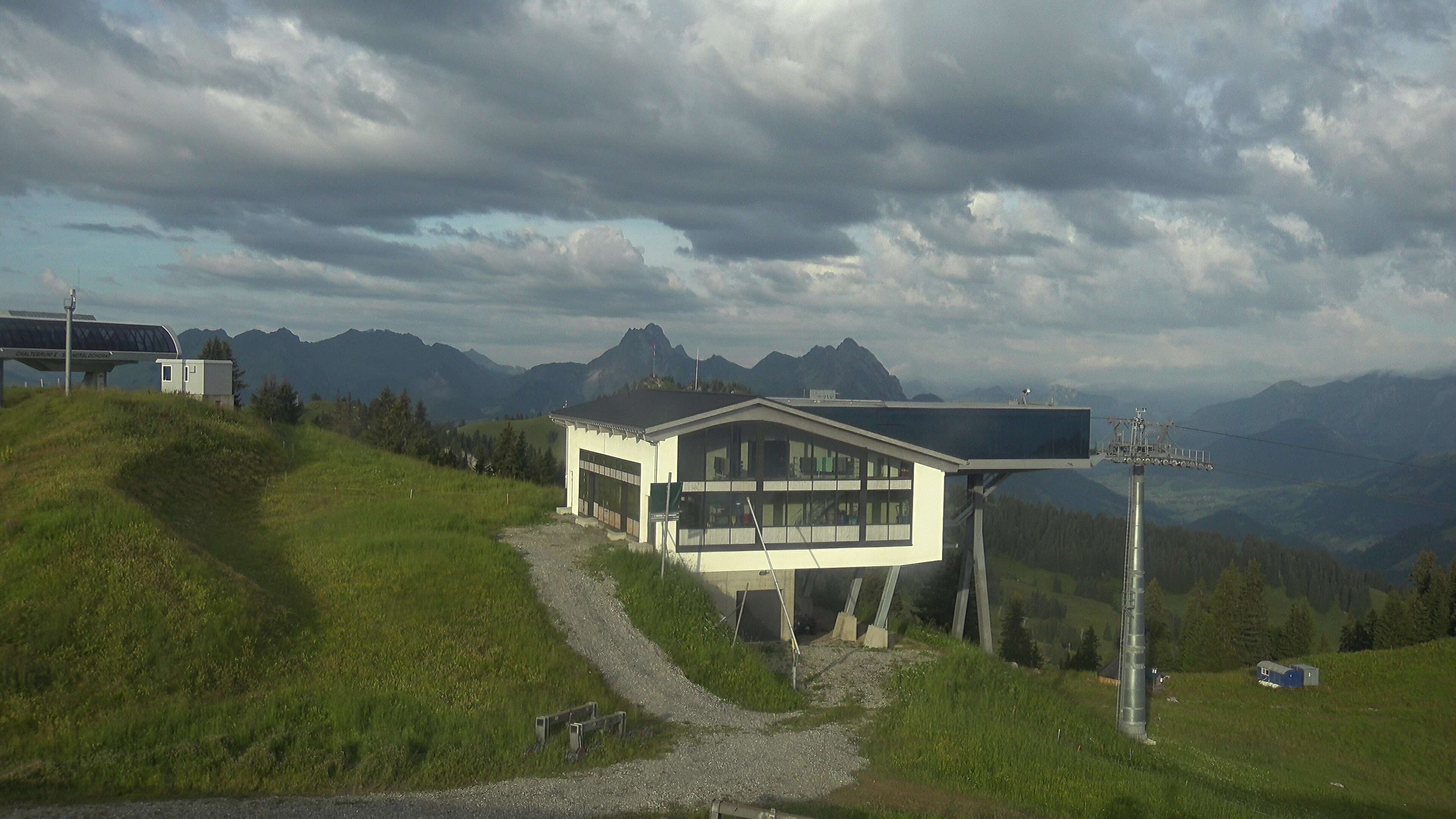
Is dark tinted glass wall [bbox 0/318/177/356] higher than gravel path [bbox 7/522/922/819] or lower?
higher

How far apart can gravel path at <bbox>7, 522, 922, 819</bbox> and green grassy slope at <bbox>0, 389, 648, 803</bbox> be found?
2.00 ft

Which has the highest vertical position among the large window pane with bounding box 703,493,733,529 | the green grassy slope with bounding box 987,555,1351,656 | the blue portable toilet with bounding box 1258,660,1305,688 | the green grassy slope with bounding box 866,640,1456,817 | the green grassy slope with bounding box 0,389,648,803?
the large window pane with bounding box 703,493,733,529

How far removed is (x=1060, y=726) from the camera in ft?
75.5

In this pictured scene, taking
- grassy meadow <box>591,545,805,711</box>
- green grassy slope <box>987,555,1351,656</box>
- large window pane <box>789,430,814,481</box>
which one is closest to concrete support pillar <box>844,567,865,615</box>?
large window pane <box>789,430,814,481</box>

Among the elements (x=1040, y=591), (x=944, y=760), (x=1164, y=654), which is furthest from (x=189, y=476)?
(x=1040, y=591)

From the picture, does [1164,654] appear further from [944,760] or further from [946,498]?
[944,760]

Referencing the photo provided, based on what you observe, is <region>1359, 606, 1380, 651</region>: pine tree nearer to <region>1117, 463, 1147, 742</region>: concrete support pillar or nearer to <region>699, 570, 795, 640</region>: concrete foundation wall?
<region>1117, 463, 1147, 742</region>: concrete support pillar

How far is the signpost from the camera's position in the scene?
90.0 ft

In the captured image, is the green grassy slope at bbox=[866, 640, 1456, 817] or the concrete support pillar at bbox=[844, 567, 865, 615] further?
the concrete support pillar at bbox=[844, 567, 865, 615]

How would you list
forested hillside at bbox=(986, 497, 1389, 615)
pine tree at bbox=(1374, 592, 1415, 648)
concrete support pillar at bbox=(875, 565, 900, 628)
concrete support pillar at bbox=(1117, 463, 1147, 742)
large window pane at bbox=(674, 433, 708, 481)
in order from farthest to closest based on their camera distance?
1. forested hillside at bbox=(986, 497, 1389, 615)
2. pine tree at bbox=(1374, 592, 1415, 648)
3. concrete support pillar at bbox=(875, 565, 900, 628)
4. large window pane at bbox=(674, 433, 708, 481)
5. concrete support pillar at bbox=(1117, 463, 1147, 742)

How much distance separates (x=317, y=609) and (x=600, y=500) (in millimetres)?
14346

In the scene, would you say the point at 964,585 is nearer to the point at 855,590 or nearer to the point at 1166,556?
the point at 855,590

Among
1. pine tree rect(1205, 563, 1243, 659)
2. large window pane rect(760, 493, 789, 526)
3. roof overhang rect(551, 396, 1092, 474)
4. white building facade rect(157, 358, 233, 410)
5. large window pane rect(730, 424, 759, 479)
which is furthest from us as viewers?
pine tree rect(1205, 563, 1243, 659)

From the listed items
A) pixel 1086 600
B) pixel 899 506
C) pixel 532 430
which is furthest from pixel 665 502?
pixel 532 430
